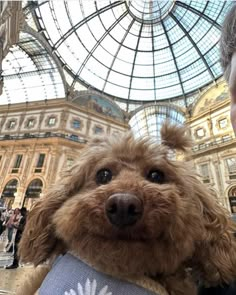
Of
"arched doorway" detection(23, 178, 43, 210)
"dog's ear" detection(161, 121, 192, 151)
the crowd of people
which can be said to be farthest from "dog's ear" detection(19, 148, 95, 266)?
"arched doorway" detection(23, 178, 43, 210)

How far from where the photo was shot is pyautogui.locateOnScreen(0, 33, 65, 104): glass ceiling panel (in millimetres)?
24562

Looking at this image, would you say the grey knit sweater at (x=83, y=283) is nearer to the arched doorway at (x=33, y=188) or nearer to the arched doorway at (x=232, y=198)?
the arched doorway at (x=232, y=198)

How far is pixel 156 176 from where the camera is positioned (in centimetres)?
110

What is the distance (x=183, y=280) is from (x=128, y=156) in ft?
2.06

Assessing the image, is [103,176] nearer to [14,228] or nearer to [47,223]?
[47,223]

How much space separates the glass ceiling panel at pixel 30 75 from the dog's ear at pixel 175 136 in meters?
25.9

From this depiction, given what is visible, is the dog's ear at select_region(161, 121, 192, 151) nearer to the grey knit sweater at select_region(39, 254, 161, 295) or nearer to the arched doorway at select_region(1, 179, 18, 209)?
the grey knit sweater at select_region(39, 254, 161, 295)

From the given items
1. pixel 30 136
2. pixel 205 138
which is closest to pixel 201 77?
pixel 205 138

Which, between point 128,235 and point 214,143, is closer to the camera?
point 128,235

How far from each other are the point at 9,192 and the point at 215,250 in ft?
78.8

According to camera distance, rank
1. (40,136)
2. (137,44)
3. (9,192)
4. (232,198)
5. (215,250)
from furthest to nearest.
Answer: (137,44) < (40,136) < (9,192) < (232,198) < (215,250)

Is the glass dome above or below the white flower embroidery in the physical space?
above

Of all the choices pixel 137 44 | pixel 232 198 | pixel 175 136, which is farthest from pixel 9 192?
pixel 175 136

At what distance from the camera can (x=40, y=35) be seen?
73.7 ft
